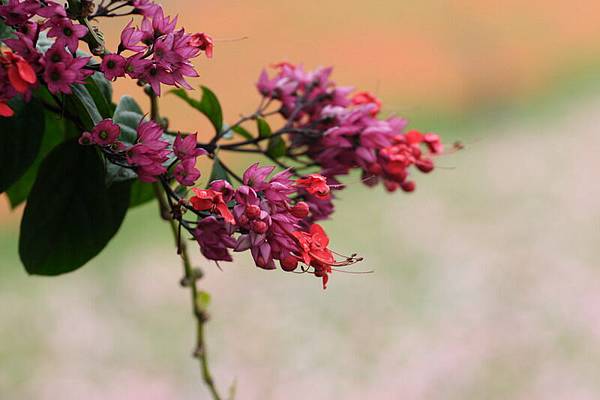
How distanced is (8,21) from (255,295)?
153 cm

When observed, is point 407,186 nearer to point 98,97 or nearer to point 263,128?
point 263,128

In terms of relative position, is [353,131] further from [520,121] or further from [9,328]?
[520,121]

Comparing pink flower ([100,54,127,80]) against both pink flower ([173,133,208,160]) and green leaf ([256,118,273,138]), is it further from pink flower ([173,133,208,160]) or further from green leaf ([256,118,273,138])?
green leaf ([256,118,273,138])

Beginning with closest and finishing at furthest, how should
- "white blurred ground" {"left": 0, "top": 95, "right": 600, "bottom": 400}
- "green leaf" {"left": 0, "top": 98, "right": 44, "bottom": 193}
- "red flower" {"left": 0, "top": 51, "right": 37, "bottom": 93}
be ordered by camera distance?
"red flower" {"left": 0, "top": 51, "right": 37, "bottom": 93}, "green leaf" {"left": 0, "top": 98, "right": 44, "bottom": 193}, "white blurred ground" {"left": 0, "top": 95, "right": 600, "bottom": 400}

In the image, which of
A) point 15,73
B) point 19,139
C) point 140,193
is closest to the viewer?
point 15,73

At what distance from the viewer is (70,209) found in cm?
42

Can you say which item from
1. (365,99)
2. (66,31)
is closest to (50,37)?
(66,31)

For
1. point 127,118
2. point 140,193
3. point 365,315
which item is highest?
point 127,118

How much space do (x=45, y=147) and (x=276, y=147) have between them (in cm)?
14

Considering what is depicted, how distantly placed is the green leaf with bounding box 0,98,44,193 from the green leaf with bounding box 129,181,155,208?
0.37 feet

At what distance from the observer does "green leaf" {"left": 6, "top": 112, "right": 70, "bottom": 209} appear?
1.67 feet

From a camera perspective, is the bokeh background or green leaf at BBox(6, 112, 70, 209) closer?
green leaf at BBox(6, 112, 70, 209)

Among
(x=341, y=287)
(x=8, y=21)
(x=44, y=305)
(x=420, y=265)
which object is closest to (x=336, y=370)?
(x=341, y=287)

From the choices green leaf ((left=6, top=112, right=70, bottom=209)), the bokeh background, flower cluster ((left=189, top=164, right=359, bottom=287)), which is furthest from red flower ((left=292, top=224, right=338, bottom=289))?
the bokeh background
